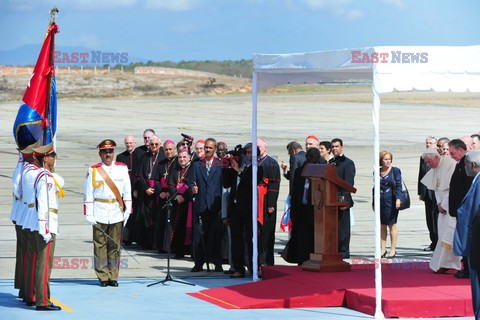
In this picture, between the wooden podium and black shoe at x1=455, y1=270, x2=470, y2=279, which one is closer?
black shoe at x1=455, y1=270, x2=470, y2=279

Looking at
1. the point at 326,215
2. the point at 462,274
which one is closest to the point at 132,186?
the point at 326,215

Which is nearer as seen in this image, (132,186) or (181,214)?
(181,214)

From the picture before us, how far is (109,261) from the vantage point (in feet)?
47.0

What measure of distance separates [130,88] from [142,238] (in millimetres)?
69176

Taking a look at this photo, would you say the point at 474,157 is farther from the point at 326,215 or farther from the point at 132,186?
the point at 132,186

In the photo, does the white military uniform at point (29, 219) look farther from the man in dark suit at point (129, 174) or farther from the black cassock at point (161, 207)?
the man in dark suit at point (129, 174)

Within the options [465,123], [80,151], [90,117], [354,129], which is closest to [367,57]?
[80,151]

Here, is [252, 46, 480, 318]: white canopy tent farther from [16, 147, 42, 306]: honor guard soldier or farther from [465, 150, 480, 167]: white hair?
[16, 147, 42, 306]: honor guard soldier

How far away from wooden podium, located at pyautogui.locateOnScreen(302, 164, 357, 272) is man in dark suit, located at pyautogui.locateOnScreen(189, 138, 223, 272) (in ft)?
5.26

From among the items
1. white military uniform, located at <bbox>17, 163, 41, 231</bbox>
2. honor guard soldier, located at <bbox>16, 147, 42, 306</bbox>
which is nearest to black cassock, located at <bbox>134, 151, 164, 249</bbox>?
honor guard soldier, located at <bbox>16, 147, 42, 306</bbox>

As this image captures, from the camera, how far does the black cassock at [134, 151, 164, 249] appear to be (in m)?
17.7

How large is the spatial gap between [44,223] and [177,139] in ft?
102

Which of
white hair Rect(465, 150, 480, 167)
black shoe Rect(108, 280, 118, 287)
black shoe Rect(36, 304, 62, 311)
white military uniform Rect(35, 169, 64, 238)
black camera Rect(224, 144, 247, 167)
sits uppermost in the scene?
black camera Rect(224, 144, 247, 167)

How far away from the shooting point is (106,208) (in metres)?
14.2
